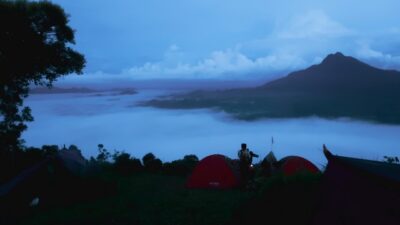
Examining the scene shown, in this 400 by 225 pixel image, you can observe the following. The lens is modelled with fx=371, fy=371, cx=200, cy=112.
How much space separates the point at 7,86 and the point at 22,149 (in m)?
3.44

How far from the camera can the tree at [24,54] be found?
60.3 ft

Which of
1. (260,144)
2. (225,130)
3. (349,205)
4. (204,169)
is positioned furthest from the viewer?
(225,130)

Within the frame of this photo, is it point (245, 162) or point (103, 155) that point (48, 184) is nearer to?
point (245, 162)

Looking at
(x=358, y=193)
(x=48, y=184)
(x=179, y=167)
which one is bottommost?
(x=179, y=167)

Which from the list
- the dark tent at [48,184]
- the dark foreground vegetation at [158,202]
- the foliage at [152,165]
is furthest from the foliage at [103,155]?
the dark tent at [48,184]

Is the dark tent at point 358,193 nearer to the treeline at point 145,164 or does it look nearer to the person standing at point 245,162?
the person standing at point 245,162

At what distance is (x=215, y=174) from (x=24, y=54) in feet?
38.3

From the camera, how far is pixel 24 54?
61.6ft

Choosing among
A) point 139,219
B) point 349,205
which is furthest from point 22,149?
point 349,205

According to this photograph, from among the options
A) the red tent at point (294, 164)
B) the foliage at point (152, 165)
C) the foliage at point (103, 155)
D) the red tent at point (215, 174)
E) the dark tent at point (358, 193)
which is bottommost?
the foliage at point (152, 165)

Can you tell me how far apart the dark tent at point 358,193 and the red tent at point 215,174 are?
8.13 m

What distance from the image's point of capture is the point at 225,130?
198 meters

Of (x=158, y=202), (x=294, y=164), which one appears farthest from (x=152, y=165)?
(x=294, y=164)

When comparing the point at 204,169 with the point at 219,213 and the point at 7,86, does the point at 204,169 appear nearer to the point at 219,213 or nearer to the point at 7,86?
the point at 219,213
